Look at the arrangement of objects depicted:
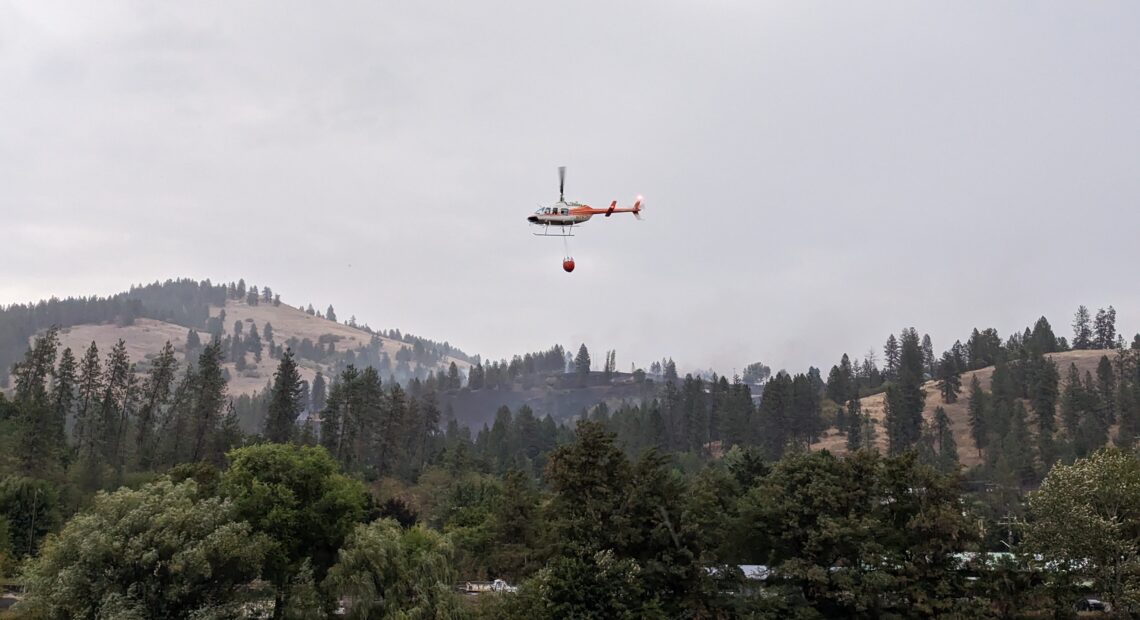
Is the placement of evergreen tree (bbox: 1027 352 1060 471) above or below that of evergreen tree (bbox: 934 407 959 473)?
above

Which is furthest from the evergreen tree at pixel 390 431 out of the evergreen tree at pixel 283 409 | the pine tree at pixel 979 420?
the pine tree at pixel 979 420

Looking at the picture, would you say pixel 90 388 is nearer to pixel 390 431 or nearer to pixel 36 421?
pixel 36 421

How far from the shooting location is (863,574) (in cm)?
5388

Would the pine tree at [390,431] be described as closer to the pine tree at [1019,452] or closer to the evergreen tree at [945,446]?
the evergreen tree at [945,446]

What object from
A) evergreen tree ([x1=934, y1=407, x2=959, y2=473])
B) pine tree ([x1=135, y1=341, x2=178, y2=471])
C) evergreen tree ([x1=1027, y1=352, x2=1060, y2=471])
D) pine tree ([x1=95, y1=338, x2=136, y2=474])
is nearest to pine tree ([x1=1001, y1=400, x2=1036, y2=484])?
evergreen tree ([x1=1027, y1=352, x2=1060, y2=471])

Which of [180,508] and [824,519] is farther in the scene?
[824,519]

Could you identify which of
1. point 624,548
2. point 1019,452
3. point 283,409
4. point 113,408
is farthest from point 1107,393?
point 113,408

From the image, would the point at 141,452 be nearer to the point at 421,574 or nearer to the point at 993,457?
the point at 421,574

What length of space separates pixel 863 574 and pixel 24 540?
7576 cm

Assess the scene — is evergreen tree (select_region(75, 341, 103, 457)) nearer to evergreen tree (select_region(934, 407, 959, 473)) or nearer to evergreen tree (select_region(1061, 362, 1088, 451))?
evergreen tree (select_region(934, 407, 959, 473))

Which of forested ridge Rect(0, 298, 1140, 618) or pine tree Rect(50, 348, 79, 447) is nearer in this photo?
forested ridge Rect(0, 298, 1140, 618)

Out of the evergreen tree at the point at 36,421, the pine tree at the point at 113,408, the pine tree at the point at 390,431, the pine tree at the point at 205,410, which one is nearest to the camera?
the evergreen tree at the point at 36,421

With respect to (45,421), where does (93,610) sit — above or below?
below

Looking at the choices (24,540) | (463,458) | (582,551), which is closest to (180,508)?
(582,551)
